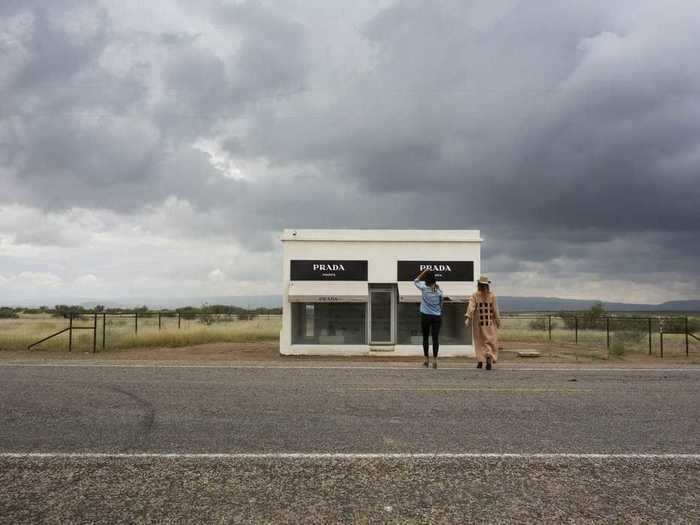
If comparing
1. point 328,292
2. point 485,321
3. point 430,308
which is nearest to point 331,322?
point 328,292

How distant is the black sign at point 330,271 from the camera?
20.9 meters

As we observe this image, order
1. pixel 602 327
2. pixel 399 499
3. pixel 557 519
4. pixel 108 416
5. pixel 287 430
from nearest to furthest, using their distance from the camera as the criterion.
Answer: pixel 557 519
pixel 399 499
pixel 287 430
pixel 108 416
pixel 602 327

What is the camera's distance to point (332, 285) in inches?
819

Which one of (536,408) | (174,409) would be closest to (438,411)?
(536,408)

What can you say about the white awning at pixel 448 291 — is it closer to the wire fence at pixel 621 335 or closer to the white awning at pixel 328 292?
the white awning at pixel 328 292

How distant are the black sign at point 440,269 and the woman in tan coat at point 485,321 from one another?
7533 mm

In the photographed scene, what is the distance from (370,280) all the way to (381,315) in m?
1.32

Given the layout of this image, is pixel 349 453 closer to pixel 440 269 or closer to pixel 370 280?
pixel 370 280

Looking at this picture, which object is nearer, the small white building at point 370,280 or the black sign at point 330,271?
the small white building at point 370,280

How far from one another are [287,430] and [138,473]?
1.86 meters

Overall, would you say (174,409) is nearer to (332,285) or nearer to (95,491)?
(95,491)

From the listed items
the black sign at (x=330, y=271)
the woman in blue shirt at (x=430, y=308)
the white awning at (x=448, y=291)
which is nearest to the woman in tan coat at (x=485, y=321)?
the woman in blue shirt at (x=430, y=308)

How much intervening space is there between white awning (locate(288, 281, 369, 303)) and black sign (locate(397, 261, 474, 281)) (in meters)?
1.44

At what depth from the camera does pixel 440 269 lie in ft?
68.4
